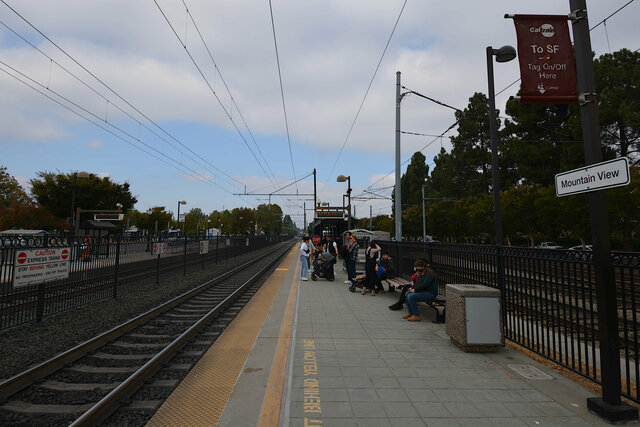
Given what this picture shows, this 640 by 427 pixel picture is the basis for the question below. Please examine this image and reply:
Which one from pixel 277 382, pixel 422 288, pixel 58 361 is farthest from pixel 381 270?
pixel 58 361

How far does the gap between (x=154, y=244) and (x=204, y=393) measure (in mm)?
10771

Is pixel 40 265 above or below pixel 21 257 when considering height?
below

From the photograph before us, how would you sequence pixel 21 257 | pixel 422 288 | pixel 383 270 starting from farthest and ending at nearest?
pixel 383 270
pixel 422 288
pixel 21 257

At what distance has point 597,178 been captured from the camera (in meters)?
3.35

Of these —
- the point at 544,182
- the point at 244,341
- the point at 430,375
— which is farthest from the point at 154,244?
the point at 544,182

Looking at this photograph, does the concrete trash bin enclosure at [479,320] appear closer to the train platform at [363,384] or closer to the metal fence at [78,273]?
the train platform at [363,384]

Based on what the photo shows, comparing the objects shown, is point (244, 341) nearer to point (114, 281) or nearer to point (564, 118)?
point (114, 281)

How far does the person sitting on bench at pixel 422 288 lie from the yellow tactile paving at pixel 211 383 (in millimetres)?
3205

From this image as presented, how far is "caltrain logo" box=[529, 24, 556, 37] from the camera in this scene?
161 inches

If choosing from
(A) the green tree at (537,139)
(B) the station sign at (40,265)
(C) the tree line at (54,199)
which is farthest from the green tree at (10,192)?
(A) the green tree at (537,139)

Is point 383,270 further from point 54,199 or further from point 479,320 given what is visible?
point 54,199

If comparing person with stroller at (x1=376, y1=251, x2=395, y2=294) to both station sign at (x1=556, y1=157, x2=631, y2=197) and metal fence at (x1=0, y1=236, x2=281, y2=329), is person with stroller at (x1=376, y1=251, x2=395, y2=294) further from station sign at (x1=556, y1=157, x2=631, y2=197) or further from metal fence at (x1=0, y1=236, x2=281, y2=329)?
metal fence at (x1=0, y1=236, x2=281, y2=329)

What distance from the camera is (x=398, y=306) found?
318 inches

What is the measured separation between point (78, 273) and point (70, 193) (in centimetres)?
3360
